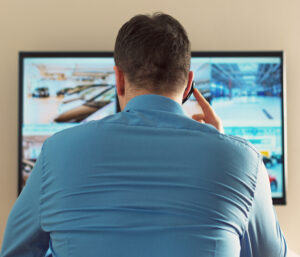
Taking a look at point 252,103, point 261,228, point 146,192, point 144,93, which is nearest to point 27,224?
point 146,192

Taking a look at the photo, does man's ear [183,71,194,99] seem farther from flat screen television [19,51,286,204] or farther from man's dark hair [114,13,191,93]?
flat screen television [19,51,286,204]

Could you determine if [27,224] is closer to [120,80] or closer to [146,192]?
[146,192]

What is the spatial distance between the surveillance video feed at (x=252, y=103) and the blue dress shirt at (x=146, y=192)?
157 centimetres

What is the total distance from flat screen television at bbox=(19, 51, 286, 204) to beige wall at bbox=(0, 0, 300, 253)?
6.5 inches

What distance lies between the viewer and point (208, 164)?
2.59 feet

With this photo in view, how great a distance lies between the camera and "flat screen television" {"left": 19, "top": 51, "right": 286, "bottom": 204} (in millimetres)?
2406

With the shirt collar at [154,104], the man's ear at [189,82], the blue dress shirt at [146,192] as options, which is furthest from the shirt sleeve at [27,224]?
the man's ear at [189,82]

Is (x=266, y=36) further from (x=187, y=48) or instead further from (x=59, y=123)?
(x=187, y=48)

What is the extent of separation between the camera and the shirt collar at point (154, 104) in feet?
2.93

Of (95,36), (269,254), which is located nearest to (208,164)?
(269,254)

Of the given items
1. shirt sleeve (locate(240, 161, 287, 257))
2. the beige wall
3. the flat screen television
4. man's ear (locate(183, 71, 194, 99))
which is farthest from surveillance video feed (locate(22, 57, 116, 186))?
shirt sleeve (locate(240, 161, 287, 257))

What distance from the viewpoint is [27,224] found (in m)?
0.87

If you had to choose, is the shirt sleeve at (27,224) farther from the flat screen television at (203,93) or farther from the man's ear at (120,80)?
the flat screen television at (203,93)

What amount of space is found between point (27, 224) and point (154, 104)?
15.3 inches
